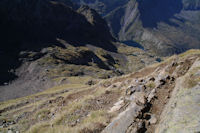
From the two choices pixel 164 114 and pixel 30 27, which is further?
pixel 30 27

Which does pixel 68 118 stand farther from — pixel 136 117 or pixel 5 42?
pixel 5 42

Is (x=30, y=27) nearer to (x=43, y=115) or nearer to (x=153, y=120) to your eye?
(x=43, y=115)

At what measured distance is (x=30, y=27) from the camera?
132875mm

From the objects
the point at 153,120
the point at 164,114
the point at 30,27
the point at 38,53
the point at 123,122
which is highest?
the point at 30,27

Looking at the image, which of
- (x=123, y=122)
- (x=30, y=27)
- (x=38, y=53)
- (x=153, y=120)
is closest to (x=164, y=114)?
(x=153, y=120)

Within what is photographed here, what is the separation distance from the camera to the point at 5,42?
353 ft

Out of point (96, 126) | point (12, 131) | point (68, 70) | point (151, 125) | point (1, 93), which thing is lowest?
point (1, 93)

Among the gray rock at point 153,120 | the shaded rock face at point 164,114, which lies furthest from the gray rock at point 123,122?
the gray rock at point 153,120

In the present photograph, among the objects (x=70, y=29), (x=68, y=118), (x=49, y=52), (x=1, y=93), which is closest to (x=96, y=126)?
(x=68, y=118)

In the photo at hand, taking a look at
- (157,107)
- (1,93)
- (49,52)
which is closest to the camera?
(157,107)

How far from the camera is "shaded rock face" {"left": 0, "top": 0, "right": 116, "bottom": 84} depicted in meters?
97.4

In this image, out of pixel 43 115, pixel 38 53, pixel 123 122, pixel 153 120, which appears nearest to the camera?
pixel 123 122

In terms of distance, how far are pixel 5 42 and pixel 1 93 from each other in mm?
68833

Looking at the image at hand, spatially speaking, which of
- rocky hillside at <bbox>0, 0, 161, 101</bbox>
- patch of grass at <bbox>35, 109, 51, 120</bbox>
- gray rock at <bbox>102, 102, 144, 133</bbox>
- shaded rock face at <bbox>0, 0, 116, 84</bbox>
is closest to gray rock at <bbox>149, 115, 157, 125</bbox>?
gray rock at <bbox>102, 102, 144, 133</bbox>
